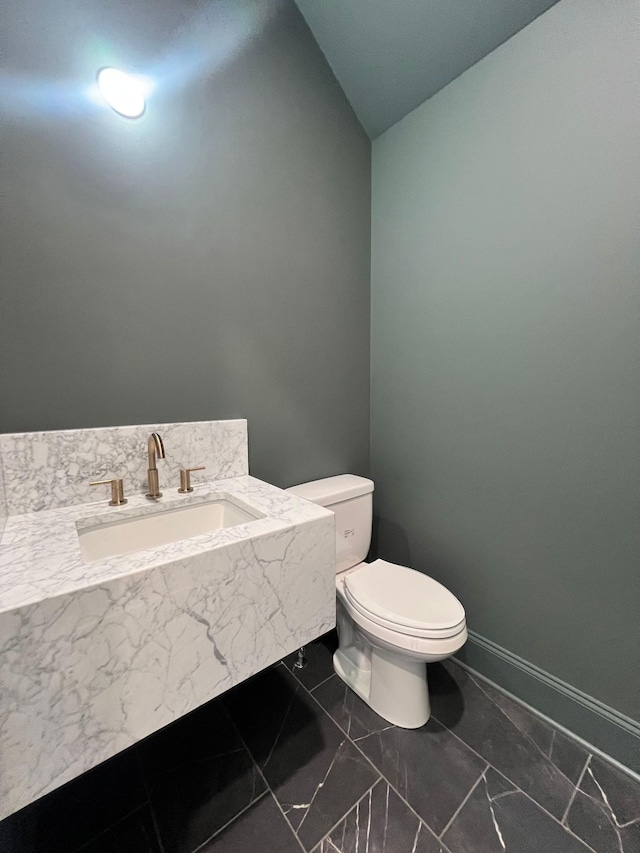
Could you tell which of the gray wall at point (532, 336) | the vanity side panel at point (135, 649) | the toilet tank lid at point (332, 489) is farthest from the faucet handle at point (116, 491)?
the gray wall at point (532, 336)

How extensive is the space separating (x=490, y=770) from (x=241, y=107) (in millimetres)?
2371

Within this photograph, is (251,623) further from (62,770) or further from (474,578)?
(474,578)

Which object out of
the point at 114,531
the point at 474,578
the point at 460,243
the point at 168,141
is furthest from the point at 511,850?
the point at 168,141

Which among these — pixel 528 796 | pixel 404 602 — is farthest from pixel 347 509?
pixel 528 796

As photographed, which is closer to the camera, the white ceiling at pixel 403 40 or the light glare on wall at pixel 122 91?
the light glare on wall at pixel 122 91

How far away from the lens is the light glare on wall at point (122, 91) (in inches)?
39.0

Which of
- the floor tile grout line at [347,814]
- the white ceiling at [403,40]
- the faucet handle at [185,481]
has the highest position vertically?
the white ceiling at [403,40]

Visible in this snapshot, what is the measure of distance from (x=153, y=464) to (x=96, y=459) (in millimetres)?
167

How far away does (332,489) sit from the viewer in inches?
57.2

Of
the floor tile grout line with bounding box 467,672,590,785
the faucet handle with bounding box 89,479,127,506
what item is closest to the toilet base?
the floor tile grout line with bounding box 467,672,590,785

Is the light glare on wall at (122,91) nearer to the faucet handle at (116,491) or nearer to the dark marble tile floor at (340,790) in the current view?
the faucet handle at (116,491)

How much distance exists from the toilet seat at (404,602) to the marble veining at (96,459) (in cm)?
65

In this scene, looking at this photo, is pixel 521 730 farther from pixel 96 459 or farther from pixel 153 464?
pixel 96 459

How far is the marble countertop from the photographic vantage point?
23.2 inches
